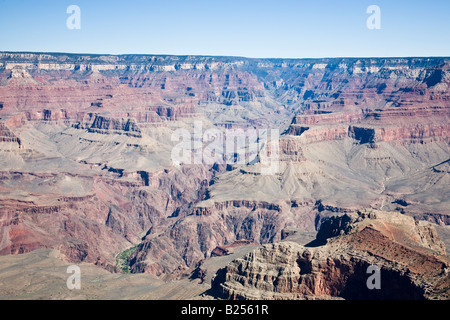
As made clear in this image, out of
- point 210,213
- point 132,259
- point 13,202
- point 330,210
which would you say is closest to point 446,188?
point 330,210

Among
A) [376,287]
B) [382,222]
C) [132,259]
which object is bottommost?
[132,259]

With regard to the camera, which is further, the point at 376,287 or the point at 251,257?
the point at 251,257

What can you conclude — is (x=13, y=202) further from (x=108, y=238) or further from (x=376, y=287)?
(x=376, y=287)

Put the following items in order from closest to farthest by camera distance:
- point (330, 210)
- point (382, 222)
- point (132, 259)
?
point (382, 222) → point (132, 259) → point (330, 210)

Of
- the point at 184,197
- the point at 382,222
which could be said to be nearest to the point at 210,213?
the point at 184,197
